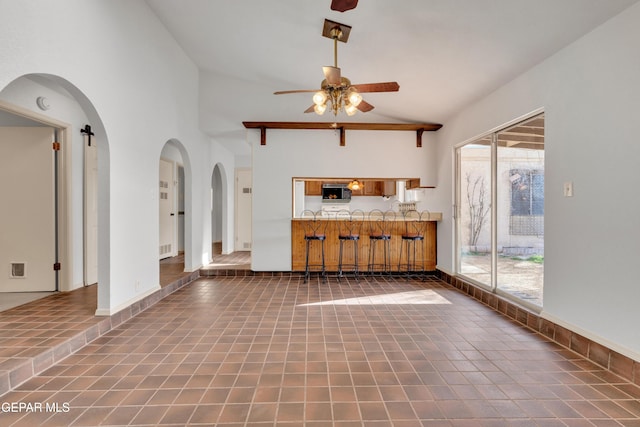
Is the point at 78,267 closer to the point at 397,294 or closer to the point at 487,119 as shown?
the point at 397,294

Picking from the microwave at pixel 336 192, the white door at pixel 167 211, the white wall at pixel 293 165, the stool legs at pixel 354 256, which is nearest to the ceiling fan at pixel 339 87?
the white wall at pixel 293 165

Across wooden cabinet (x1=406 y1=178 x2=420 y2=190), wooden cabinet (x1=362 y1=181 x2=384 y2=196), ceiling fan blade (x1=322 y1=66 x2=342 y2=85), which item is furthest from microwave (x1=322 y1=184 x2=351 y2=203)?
ceiling fan blade (x1=322 y1=66 x2=342 y2=85)

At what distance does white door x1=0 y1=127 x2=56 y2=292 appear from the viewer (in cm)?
358

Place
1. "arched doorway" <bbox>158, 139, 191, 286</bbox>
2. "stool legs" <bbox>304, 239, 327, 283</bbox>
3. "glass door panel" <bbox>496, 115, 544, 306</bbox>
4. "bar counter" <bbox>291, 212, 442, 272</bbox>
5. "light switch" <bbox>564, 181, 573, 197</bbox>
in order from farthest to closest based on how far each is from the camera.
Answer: "arched doorway" <bbox>158, 139, 191, 286</bbox> < "bar counter" <bbox>291, 212, 442, 272</bbox> < "stool legs" <bbox>304, 239, 327, 283</bbox> < "glass door panel" <bbox>496, 115, 544, 306</bbox> < "light switch" <bbox>564, 181, 573, 197</bbox>

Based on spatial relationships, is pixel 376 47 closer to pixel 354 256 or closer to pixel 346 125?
pixel 346 125

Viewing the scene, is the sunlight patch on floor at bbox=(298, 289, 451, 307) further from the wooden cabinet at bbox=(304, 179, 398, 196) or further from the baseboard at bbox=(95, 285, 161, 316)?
the wooden cabinet at bbox=(304, 179, 398, 196)

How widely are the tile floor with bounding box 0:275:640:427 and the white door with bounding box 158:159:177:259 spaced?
302 centimetres

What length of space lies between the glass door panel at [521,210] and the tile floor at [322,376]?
0.52m

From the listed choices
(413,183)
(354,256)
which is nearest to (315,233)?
(354,256)

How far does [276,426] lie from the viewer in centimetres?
165

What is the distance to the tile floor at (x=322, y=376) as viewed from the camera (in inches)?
68.7

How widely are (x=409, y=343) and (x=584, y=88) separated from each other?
2.52m

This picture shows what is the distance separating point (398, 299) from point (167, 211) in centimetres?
473

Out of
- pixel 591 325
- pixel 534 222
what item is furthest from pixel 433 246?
pixel 591 325
